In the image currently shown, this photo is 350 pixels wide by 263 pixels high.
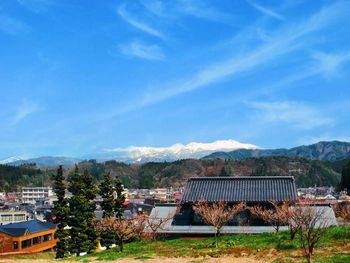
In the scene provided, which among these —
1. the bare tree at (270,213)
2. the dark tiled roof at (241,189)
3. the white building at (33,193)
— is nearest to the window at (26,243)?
the dark tiled roof at (241,189)

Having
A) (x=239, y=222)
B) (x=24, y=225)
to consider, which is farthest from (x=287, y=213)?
(x=24, y=225)

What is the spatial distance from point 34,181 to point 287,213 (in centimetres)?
18314

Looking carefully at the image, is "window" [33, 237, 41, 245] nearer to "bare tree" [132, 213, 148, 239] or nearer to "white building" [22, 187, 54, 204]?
"bare tree" [132, 213, 148, 239]

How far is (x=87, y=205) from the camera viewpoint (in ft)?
135

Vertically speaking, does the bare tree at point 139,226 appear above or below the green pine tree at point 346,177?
below

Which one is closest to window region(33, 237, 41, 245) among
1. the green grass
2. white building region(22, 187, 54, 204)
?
the green grass

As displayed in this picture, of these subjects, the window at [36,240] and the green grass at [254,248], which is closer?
the green grass at [254,248]

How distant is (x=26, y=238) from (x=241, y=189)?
31.6 meters

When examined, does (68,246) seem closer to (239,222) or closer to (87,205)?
(87,205)

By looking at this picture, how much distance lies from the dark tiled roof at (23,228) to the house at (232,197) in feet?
77.5

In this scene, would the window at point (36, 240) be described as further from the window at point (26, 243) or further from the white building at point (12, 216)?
the white building at point (12, 216)

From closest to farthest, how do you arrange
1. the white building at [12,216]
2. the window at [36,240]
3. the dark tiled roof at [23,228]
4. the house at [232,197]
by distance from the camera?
the house at [232,197] → the dark tiled roof at [23,228] → the window at [36,240] → the white building at [12,216]

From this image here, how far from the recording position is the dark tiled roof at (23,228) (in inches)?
2151

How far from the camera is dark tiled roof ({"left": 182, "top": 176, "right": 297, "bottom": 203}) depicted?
119 feet
